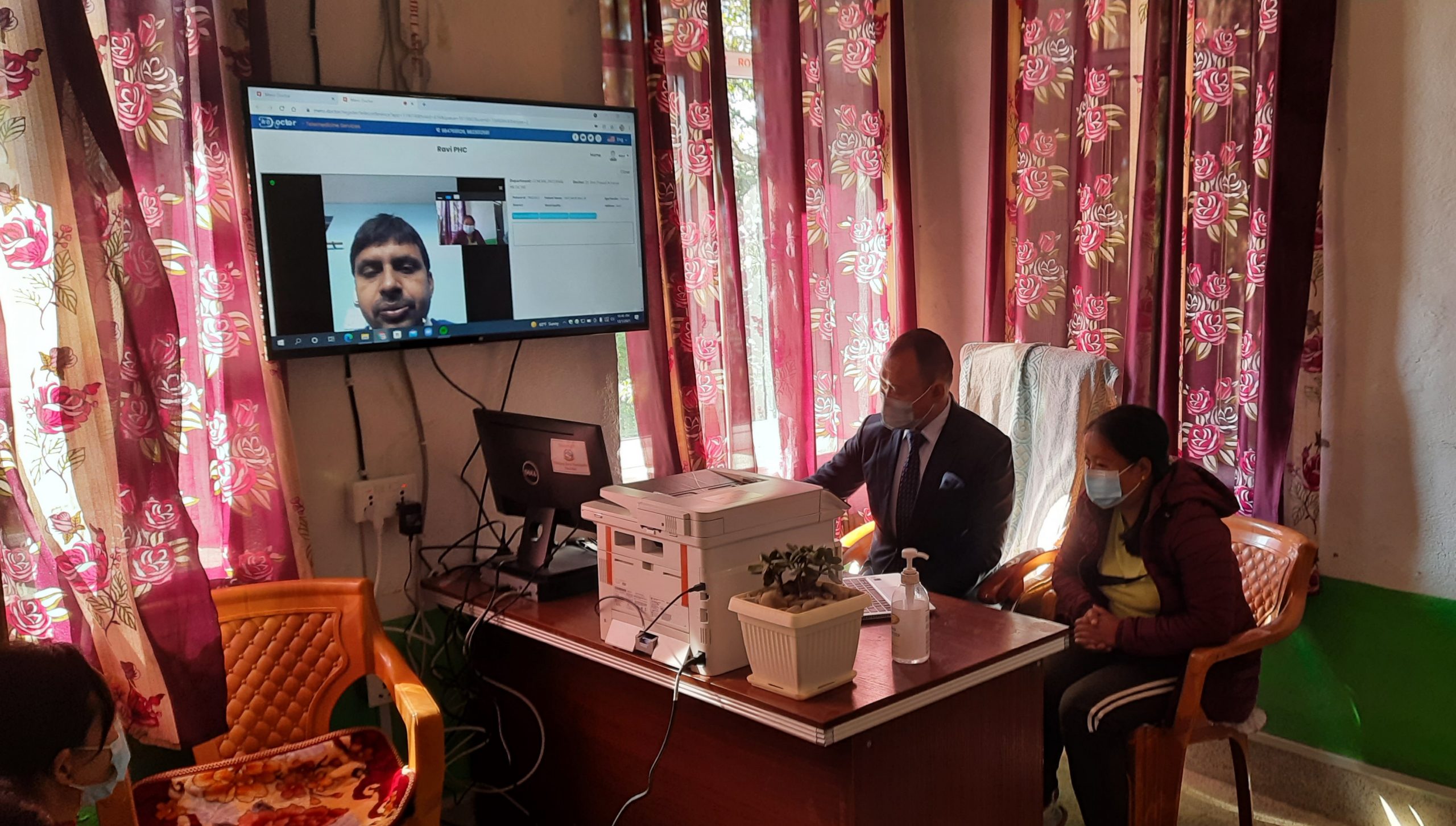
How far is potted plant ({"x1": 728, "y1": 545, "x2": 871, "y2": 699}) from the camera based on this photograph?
1.83m

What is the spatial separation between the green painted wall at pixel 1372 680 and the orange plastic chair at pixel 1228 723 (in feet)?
1.33

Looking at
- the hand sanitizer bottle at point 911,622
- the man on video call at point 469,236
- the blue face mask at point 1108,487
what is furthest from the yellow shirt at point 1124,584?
the man on video call at point 469,236

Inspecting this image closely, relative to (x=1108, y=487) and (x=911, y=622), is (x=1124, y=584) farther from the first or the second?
(x=911, y=622)

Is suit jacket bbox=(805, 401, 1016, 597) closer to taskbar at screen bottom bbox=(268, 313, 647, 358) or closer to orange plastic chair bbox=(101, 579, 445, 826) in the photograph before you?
taskbar at screen bottom bbox=(268, 313, 647, 358)

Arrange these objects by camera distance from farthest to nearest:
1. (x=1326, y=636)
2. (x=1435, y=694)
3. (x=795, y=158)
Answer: (x=795, y=158), (x=1326, y=636), (x=1435, y=694)

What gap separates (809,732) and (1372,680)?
1.79m

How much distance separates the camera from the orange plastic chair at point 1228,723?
231 centimetres

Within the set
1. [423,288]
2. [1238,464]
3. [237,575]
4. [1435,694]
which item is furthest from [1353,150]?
[237,575]

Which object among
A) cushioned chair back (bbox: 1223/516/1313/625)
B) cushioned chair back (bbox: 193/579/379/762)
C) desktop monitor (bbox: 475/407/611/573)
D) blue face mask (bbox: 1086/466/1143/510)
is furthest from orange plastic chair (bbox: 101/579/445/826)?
cushioned chair back (bbox: 1223/516/1313/625)

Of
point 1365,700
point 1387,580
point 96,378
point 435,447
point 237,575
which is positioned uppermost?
point 96,378

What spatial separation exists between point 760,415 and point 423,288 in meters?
1.15

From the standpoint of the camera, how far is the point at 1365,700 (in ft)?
9.12

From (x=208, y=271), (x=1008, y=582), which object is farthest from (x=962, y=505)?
(x=208, y=271)

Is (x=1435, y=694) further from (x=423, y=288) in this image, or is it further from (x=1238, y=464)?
(x=423, y=288)
